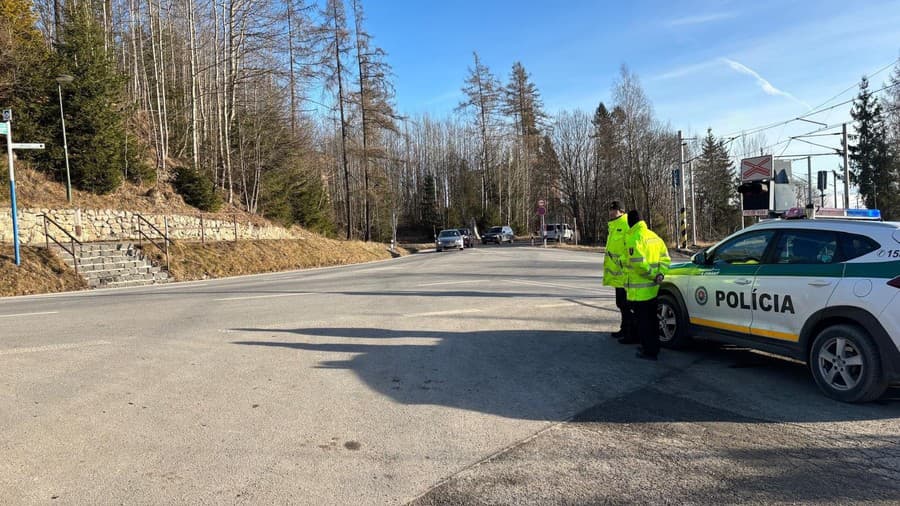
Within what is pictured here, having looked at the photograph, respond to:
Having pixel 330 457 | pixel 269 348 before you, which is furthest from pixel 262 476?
pixel 269 348

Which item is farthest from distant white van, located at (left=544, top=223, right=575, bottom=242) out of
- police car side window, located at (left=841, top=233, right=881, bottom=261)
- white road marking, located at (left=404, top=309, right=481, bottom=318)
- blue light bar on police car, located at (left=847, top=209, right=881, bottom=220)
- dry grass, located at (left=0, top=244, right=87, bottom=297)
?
police car side window, located at (left=841, top=233, right=881, bottom=261)

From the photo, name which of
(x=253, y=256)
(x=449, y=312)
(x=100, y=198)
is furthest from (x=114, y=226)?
(x=449, y=312)

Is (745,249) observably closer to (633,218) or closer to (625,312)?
(633,218)

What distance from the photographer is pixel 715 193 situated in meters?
68.8

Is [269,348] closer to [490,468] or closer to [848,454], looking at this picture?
[490,468]

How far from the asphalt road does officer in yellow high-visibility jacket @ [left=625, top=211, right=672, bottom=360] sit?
0.33m

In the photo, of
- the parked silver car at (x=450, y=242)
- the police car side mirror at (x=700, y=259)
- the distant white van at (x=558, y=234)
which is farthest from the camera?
the distant white van at (x=558, y=234)

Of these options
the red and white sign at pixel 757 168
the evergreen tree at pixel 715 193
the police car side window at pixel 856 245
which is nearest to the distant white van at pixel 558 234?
the evergreen tree at pixel 715 193

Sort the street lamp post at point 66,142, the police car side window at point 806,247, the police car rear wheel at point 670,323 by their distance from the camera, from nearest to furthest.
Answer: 1. the police car side window at point 806,247
2. the police car rear wheel at point 670,323
3. the street lamp post at point 66,142

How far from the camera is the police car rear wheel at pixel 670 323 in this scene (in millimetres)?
6891

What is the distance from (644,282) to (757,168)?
8.08 m

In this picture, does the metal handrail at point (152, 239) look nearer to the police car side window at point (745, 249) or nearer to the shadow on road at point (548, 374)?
the shadow on road at point (548, 374)

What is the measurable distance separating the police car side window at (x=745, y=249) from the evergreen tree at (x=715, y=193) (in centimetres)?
6618

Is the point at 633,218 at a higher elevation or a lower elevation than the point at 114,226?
lower
